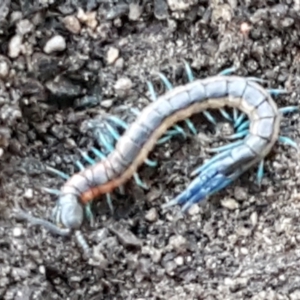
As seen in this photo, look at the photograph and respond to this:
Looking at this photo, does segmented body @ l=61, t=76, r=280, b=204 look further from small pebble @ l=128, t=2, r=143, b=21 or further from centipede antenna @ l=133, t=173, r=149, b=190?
small pebble @ l=128, t=2, r=143, b=21

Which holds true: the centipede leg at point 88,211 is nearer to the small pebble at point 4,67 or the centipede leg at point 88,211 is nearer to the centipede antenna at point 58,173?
the centipede antenna at point 58,173

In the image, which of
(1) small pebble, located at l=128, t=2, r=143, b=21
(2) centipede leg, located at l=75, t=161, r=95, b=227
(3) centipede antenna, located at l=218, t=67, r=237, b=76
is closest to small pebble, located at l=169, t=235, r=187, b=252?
A: (2) centipede leg, located at l=75, t=161, r=95, b=227

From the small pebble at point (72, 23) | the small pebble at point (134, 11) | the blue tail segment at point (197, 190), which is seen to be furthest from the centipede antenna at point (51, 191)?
the small pebble at point (134, 11)

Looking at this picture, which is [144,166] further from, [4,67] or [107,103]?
[4,67]

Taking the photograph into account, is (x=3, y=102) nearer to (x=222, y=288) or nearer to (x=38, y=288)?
(x=38, y=288)

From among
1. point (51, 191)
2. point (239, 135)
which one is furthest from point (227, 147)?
→ point (51, 191)
